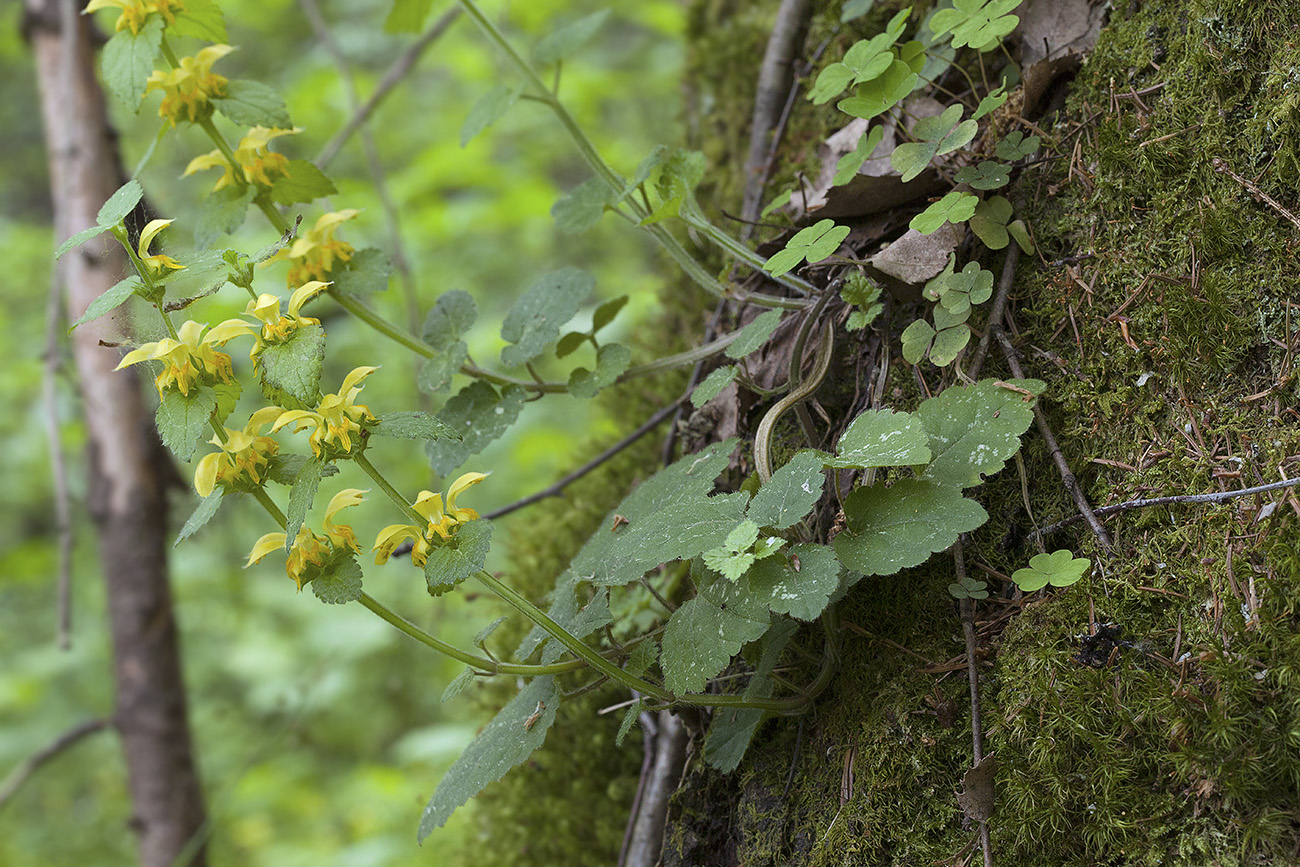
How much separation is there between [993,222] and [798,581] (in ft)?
2.27

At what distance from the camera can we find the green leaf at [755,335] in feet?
4.55

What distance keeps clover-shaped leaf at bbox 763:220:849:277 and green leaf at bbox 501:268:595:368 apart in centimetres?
37

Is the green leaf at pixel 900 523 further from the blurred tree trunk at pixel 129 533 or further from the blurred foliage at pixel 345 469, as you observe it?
the blurred foliage at pixel 345 469

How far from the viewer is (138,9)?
1.28m

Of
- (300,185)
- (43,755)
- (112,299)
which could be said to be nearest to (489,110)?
(300,185)

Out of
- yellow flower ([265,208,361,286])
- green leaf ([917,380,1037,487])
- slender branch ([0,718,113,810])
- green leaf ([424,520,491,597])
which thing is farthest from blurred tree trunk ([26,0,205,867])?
green leaf ([917,380,1037,487])

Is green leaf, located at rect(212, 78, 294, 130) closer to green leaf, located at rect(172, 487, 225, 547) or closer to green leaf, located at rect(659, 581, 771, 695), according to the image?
green leaf, located at rect(172, 487, 225, 547)

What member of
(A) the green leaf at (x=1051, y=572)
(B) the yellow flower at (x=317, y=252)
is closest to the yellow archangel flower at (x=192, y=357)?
(B) the yellow flower at (x=317, y=252)

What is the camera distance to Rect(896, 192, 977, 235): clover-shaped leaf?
49.9 inches

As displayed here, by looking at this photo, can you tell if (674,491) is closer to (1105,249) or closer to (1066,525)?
(1066,525)

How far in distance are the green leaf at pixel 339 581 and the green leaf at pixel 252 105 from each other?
0.70m

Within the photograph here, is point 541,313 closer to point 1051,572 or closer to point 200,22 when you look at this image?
point 200,22

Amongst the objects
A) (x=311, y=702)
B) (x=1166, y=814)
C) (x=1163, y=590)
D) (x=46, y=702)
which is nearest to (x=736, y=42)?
(x=1163, y=590)

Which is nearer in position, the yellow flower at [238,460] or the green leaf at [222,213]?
the yellow flower at [238,460]
